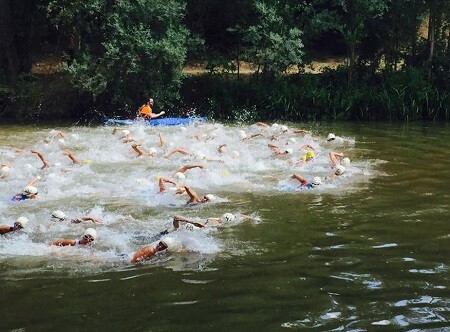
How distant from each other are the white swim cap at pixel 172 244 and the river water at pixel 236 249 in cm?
15

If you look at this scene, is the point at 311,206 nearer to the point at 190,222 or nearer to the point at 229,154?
the point at 190,222

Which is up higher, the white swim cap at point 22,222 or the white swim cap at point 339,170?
the white swim cap at point 339,170

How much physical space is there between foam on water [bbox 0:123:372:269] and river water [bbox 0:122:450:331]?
40 mm

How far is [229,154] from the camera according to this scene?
16.3 meters

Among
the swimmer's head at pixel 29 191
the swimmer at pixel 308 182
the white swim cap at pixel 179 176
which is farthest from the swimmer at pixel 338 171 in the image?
the swimmer's head at pixel 29 191

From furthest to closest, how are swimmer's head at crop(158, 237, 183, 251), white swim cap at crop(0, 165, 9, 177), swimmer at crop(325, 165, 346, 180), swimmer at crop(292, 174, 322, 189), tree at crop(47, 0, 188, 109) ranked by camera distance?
tree at crop(47, 0, 188, 109) < white swim cap at crop(0, 165, 9, 177) < swimmer at crop(325, 165, 346, 180) < swimmer at crop(292, 174, 322, 189) < swimmer's head at crop(158, 237, 183, 251)

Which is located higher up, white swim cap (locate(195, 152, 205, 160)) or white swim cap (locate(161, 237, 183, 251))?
white swim cap (locate(195, 152, 205, 160))

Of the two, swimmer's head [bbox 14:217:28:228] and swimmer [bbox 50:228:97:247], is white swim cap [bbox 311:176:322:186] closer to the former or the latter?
swimmer [bbox 50:228:97:247]

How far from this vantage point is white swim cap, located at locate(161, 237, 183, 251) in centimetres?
827

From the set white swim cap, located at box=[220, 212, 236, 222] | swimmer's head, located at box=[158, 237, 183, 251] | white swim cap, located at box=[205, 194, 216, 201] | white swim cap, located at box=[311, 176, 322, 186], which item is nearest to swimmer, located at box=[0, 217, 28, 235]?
swimmer's head, located at box=[158, 237, 183, 251]

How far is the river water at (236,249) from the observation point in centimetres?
619

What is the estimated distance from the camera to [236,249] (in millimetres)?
8500

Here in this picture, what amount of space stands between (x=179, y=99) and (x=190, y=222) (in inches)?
725

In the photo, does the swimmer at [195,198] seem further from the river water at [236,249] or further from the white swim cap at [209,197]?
the river water at [236,249]
